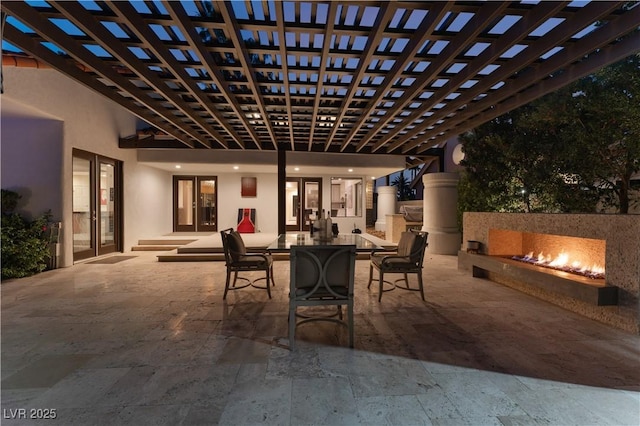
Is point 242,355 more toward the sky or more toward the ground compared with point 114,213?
more toward the ground

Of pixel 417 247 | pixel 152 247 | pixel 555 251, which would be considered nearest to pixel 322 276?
pixel 417 247

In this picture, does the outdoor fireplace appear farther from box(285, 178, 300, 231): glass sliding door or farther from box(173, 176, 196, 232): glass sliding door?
box(173, 176, 196, 232): glass sliding door

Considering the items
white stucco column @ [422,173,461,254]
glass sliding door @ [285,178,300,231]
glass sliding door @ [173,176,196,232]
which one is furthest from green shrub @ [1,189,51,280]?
white stucco column @ [422,173,461,254]

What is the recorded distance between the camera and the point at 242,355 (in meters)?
2.41

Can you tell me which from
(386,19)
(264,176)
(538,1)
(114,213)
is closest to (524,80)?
(538,1)

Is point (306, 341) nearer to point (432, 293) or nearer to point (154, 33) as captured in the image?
point (432, 293)

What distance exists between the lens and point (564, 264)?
156 inches

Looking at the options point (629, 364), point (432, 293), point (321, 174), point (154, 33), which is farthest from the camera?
point (321, 174)

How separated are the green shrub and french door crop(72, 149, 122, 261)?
802mm

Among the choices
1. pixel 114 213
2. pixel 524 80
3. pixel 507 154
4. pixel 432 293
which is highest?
pixel 524 80

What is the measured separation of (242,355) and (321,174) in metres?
8.19

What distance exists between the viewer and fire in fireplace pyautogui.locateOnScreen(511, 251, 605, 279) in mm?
3514

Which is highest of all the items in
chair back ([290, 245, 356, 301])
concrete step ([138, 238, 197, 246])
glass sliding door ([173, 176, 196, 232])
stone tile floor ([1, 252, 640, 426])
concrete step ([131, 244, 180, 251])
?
glass sliding door ([173, 176, 196, 232])

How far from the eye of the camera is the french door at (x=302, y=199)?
1044 centimetres
